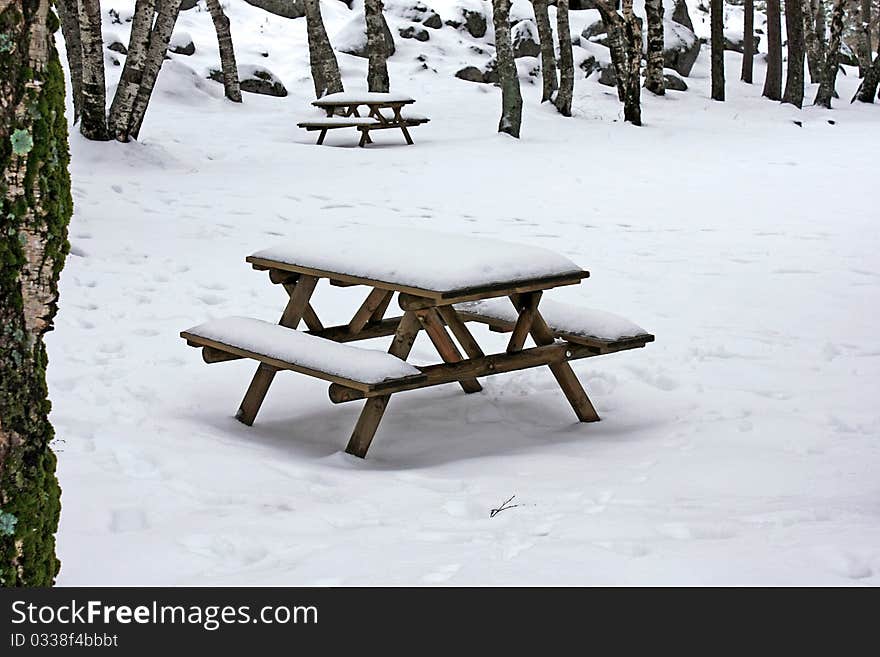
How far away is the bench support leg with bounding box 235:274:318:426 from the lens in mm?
5586

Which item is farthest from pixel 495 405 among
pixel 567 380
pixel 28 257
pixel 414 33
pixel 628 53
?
pixel 414 33

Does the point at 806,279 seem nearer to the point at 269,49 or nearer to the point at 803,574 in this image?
the point at 803,574

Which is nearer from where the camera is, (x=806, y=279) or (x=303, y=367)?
(x=303, y=367)

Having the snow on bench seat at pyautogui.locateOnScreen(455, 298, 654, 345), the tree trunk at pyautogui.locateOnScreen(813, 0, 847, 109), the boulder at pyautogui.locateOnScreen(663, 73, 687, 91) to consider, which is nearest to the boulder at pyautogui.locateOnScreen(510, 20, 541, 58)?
the boulder at pyautogui.locateOnScreen(663, 73, 687, 91)

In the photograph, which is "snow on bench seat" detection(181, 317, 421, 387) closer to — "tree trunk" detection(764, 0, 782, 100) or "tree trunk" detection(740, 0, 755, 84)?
"tree trunk" detection(764, 0, 782, 100)

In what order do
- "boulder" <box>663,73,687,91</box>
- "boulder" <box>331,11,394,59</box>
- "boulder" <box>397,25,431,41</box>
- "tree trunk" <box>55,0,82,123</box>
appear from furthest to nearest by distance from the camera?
"boulder" <box>397,25,431,41</box>
"boulder" <box>663,73,687,91</box>
"boulder" <box>331,11,394,59</box>
"tree trunk" <box>55,0,82,123</box>

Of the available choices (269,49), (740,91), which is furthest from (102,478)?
(740,91)

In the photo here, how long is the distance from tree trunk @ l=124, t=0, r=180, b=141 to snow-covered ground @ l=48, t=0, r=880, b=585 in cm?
39

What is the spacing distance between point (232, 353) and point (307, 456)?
65 cm

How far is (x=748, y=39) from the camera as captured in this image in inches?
1101

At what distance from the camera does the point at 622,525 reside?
4.01m

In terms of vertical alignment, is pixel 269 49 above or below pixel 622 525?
below

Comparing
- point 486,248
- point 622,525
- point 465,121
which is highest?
point 486,248

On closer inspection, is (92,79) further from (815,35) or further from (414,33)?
(815,35)
